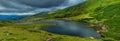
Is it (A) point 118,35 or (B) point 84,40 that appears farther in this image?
(A) point 118,35

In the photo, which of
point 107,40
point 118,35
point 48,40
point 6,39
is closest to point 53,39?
point 48,40

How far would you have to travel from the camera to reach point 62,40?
139m

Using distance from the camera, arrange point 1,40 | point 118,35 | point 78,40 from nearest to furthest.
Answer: point 1,40
point 78,40
point 118,35

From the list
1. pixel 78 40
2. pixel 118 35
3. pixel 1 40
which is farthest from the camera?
pixel 118 35

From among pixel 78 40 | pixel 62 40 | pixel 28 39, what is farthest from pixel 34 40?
pixel 78 40

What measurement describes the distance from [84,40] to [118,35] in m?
51.0

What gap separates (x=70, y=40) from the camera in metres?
142

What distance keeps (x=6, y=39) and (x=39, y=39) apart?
17469 mm

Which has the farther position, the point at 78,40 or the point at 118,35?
the point at 118,35

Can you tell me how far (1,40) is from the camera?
439ft

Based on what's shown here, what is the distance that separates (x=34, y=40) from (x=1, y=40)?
1701 centimetres

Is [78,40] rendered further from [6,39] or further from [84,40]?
[6,39]

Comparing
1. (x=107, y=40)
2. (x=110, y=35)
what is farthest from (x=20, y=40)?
(x=110, y=35)

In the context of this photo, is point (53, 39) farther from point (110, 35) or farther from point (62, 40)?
point (110, 35)
